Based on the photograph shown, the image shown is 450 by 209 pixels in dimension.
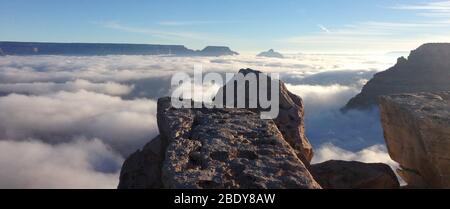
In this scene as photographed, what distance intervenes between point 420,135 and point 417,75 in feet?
543

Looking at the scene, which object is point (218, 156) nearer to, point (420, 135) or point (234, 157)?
point (234, 157)

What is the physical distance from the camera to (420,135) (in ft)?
51.8

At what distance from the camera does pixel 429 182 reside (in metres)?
16.1

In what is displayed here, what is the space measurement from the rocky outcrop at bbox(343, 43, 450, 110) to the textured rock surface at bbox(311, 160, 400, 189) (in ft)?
461

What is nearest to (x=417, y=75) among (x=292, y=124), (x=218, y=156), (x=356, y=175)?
(x=356, y=175)

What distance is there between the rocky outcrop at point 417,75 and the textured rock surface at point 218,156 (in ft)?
479

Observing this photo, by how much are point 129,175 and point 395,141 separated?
36.3 ft

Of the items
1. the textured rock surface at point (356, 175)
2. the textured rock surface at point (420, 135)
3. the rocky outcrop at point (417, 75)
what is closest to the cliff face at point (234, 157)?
the textured rock surface at point (356, 175)

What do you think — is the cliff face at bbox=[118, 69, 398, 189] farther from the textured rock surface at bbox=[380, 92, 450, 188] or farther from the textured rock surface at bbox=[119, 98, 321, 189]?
the textured rock surface at bbox=[380, 92, 450, 188]

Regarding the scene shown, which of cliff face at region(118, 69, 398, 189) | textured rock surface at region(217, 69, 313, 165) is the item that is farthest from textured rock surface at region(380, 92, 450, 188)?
textured rock surface at region(217, 69, 313, 165)

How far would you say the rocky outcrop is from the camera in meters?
→ 158

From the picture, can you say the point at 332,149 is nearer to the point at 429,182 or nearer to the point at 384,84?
the point at 384,84

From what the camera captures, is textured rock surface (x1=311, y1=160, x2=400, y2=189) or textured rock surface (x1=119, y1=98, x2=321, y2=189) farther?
textured rock surface (x1=311, y1=160, x2=400, y2=189)
